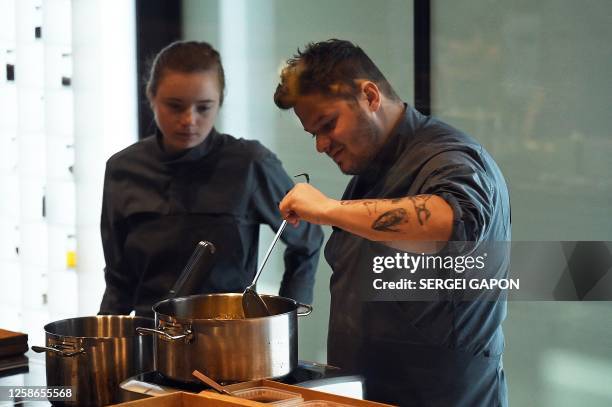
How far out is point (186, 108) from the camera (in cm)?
258

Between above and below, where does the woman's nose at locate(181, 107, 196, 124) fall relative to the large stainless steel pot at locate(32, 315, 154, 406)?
above

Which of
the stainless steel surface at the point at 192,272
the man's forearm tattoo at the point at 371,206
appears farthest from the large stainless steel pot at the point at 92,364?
the man's forearm tattoo at the point at 371,206

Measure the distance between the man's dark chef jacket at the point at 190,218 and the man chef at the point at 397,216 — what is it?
432mm

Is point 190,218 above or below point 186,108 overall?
below

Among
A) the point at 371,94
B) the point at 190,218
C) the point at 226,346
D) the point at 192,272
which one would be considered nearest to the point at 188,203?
the point at 190,218

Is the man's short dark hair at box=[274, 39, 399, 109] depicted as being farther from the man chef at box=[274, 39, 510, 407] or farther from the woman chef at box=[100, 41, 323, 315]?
the woman chef at box=[100, 41, 323, 315]

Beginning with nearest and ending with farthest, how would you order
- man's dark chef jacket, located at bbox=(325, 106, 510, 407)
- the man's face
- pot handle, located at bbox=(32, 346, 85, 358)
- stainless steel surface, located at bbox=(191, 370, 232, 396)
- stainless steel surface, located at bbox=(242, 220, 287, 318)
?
stainless steel surface, located at bbox=(191, 370, 232, 396) → pot handle, located at bbox=(32, 346, 85, 358) → stainless steel surface, located at bbox=(242, 220, 287, 318) → man's dark chef jacket, located at bbox=(325, 106, 510, 407) → the man's face

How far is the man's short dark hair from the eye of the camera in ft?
6.73

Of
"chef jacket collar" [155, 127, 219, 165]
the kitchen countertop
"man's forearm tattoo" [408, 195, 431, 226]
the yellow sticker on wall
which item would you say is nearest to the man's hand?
"man's forearm tattoo" [408, 195, 431, 226]

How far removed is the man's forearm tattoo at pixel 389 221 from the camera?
64.4 inches

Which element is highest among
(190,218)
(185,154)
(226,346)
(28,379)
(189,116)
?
(189,116)

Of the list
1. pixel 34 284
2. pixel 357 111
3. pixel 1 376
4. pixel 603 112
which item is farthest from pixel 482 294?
pixel 34 284

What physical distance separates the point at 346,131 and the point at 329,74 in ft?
0.51

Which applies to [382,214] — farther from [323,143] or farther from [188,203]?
[188,203]
